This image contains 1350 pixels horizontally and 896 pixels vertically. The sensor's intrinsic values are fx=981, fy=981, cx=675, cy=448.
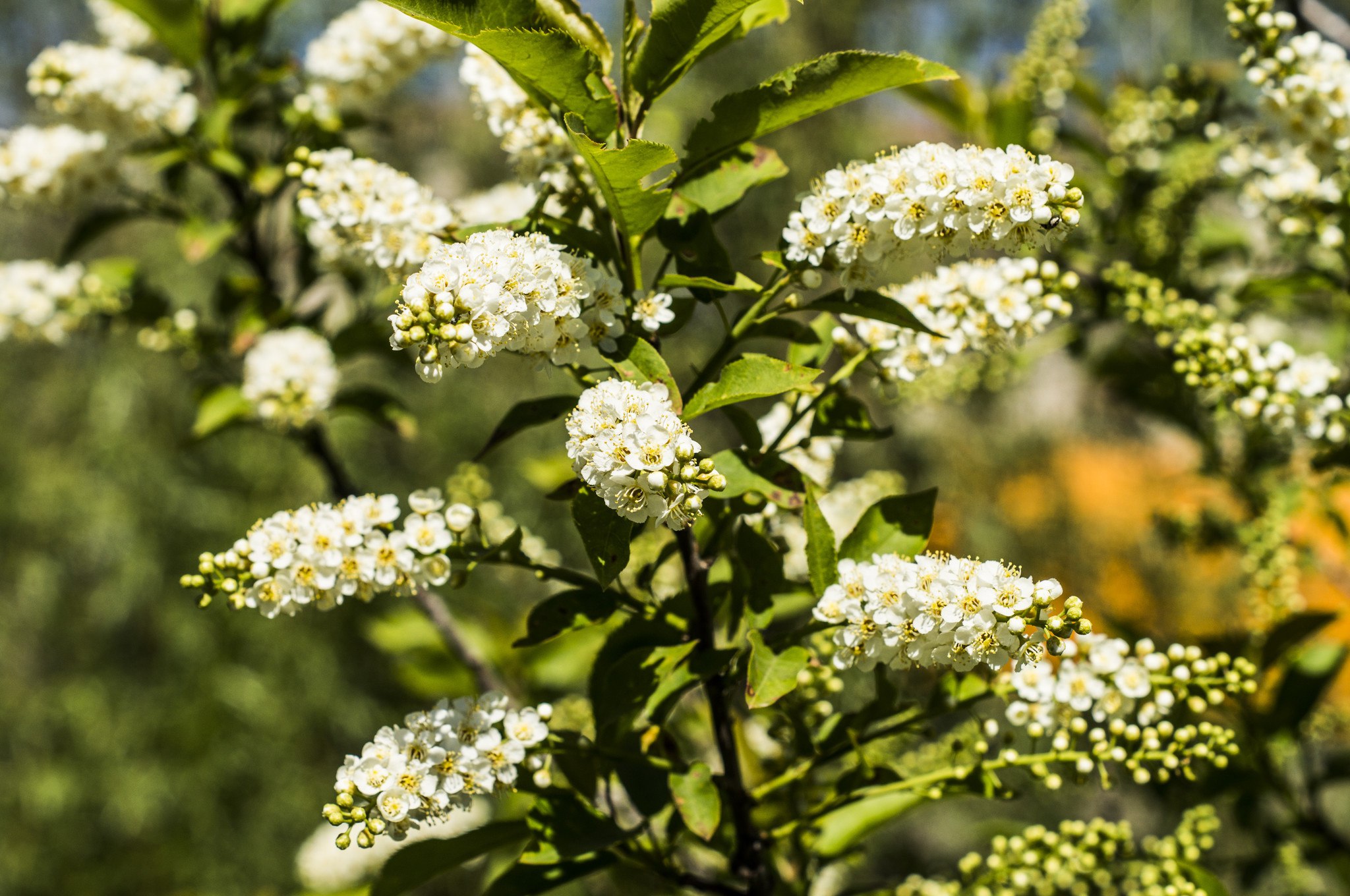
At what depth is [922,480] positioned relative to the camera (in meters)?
5.58

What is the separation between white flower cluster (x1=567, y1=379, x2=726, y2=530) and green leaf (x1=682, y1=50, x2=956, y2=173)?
0.93 feet

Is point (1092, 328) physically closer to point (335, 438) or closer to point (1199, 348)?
point (1199, 348)

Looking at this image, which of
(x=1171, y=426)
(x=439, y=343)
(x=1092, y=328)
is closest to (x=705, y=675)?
(x=439, y=343)

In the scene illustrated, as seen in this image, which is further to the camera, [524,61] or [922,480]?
[922,480]

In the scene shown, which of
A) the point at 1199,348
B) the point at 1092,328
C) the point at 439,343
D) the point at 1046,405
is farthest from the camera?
Answer: the point at 1046,405

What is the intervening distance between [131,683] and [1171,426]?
15.5 feet

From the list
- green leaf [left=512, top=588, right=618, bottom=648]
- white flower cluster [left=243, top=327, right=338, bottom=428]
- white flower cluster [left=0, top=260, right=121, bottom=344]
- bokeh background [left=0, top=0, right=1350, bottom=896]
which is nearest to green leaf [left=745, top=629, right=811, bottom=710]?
green leaf [left=512, top=588, right=618, bottom=648]

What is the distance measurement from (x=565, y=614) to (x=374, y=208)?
503mm

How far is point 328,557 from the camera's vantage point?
917 mm

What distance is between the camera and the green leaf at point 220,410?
5.35 feet

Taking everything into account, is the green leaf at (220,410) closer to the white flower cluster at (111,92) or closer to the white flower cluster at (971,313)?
the white flower cluster at (111,92)

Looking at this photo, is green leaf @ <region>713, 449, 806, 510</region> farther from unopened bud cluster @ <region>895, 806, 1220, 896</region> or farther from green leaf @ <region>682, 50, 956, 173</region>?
unopened bud cluster @ <region>895, 806, 1220, 896</region>

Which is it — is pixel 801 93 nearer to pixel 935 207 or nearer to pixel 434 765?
pixel 935 207

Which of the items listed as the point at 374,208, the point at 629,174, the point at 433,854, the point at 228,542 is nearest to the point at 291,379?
the point at 374,208
